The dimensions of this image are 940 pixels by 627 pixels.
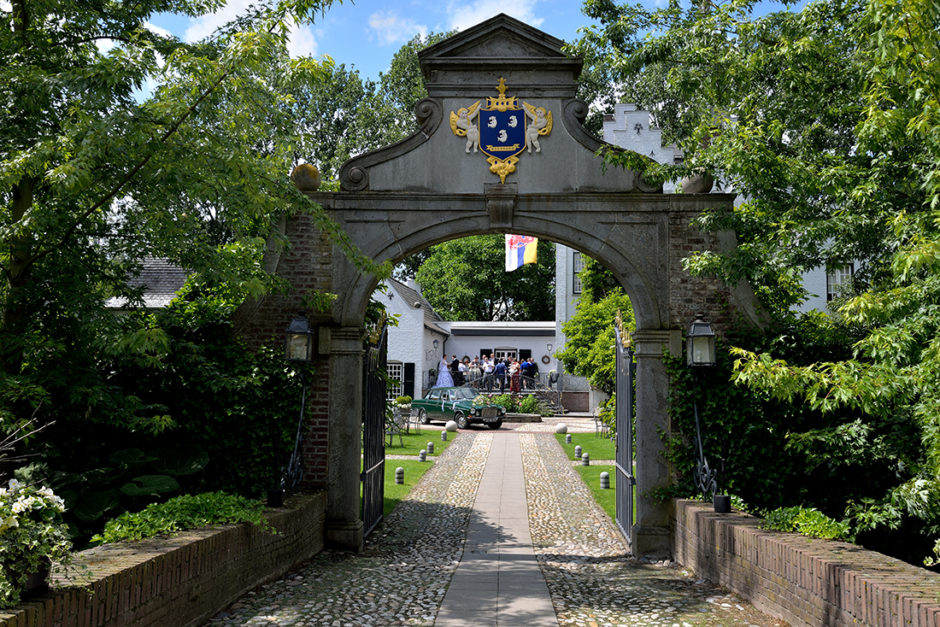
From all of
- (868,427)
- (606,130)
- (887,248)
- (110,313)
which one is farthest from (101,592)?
(606,130)

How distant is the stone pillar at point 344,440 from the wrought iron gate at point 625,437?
3.24 meters

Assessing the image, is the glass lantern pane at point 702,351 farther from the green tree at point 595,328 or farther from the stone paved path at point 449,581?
the green tree at point 595,328

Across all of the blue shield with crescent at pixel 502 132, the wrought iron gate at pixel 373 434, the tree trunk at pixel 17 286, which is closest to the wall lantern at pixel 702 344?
the blue shield with crescent at pixel 502 132

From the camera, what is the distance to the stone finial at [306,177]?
8.59m

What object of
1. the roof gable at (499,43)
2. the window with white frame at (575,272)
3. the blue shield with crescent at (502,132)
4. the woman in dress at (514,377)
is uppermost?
the window with white frame at (575,272)

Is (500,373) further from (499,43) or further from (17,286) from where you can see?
(17,286)

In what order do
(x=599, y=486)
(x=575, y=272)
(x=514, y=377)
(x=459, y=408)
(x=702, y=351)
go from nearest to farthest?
1. (x=702, y=351)
2. (x=599, y=486)
3. (x=459, y=408)
4. (x=514, y=377)
5. (x=575, y=272)

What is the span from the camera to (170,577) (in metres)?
4.71

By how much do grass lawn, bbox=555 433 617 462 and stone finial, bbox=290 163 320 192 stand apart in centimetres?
1103

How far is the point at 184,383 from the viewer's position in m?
8.23

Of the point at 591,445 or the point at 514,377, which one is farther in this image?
the point at 514,377

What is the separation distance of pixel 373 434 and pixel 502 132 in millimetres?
4135

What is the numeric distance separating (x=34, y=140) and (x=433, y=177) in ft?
13.4

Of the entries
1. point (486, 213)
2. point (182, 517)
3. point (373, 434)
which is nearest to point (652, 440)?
point (486, 213)
